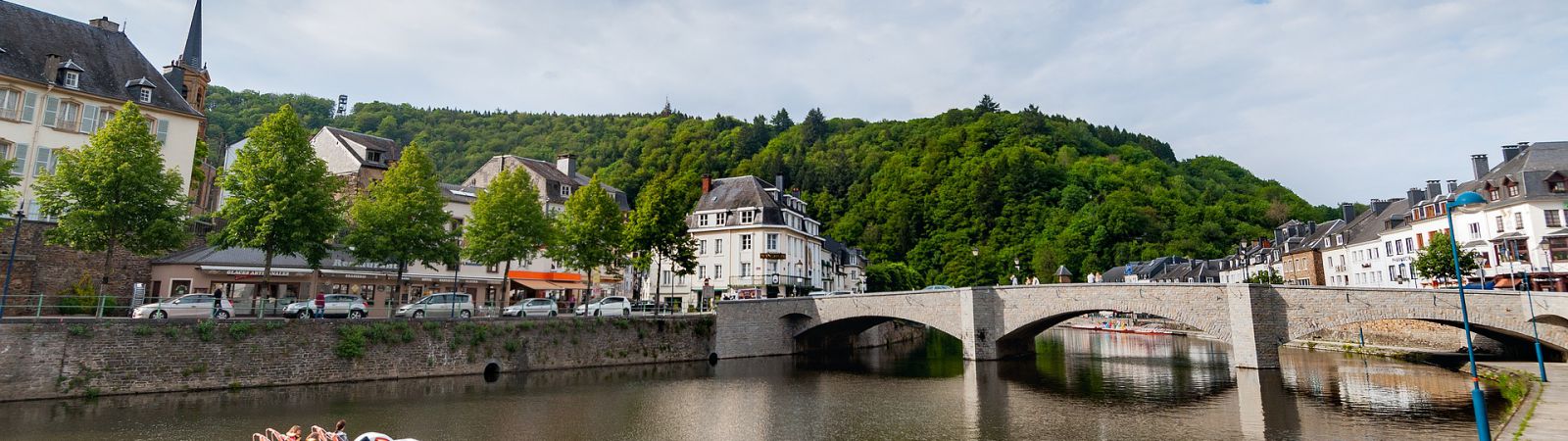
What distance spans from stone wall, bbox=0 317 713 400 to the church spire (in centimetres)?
2733

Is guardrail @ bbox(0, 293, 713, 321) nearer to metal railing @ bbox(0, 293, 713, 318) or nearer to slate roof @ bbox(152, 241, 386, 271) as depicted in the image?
metal railing @ bbox(0, 293, 713, 318)

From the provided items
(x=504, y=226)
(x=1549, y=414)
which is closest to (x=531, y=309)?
(x=504, y=226)

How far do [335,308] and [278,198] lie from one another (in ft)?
15.5

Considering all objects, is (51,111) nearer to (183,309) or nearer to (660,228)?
(183,309)

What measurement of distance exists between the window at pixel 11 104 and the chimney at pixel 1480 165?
245 feet

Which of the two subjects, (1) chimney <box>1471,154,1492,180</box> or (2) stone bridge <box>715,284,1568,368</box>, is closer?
(2) stone bridge <box>715,284,1568,368</box>

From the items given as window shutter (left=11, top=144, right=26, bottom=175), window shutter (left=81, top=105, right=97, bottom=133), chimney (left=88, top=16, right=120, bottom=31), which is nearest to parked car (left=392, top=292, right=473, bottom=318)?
window shutter (left=81, top=105, right=97, bottom=133)

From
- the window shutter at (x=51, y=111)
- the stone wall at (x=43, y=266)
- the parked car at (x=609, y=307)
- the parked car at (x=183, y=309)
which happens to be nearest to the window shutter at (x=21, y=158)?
the window shutter at (x=51, y=111)

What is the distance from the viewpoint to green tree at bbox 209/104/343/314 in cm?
2734

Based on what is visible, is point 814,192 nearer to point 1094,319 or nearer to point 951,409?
point 1094,319

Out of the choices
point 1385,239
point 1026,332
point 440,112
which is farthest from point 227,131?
point 1385,239

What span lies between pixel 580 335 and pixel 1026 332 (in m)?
22.7

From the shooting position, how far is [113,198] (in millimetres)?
24984

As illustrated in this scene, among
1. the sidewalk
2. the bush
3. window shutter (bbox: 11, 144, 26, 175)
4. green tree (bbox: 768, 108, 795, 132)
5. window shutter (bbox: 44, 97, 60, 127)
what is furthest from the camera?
green tree (bbox: 768, 108, 795, 132)
